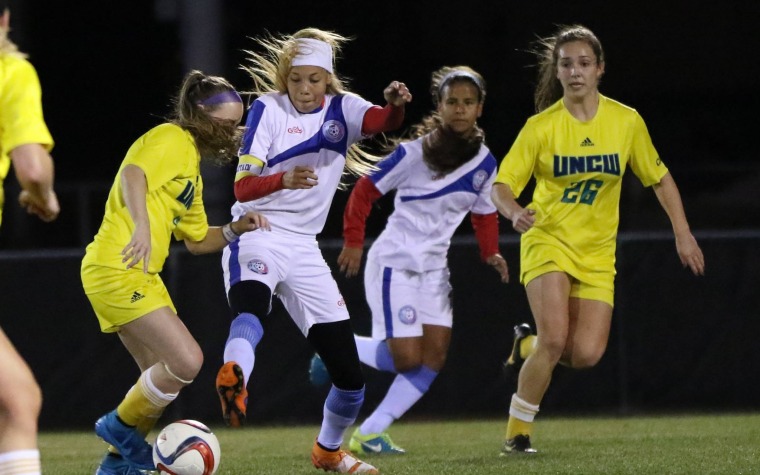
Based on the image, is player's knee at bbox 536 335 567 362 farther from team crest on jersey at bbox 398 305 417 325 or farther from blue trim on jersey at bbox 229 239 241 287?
blue trim on jersey at bbox 229 239 241 287

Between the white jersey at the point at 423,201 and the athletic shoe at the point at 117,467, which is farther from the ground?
the white jersey at the point at 423,201

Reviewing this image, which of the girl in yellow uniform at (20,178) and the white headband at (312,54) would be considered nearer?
the girl in yellow uniform at (20,178)

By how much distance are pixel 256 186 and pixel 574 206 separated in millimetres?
1619

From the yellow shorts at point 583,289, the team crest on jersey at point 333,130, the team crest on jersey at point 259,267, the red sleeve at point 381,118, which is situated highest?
the red sleeve at point 381,118

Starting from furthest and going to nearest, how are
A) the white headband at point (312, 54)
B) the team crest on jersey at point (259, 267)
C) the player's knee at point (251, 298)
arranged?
the white headband at point (312, 54) < the team crest on jersey at point (259, 267) < the player's knee at point (251, 298)

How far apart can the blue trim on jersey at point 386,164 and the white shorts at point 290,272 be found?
54.9 inches

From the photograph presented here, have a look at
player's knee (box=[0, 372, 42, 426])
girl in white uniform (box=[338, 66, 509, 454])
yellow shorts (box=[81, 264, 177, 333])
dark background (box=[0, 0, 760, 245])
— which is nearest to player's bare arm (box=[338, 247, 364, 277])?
girl in white uniform (box=[338, 66, 509, 454])

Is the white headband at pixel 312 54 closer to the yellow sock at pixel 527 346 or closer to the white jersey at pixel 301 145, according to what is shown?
the white jersey at pixel 301 145

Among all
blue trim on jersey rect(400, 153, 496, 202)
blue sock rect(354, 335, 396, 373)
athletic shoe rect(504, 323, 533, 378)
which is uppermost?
blue trim on jersey rect(400, 153, 496, 202)

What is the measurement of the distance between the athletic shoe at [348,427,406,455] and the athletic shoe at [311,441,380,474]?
1037 mm

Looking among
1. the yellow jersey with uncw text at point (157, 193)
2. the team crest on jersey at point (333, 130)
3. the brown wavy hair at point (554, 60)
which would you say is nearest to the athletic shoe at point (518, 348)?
the brown wavy hair at point (554, 60)

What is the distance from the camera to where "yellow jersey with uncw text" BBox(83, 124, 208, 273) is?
533cm

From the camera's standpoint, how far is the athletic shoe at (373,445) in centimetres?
711

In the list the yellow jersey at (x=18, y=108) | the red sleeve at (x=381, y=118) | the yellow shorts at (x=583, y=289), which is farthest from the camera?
the yellow shorts at (x=583, y=289)
